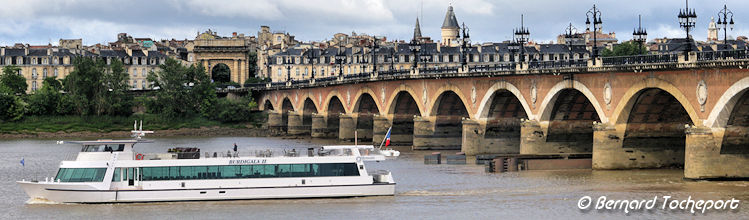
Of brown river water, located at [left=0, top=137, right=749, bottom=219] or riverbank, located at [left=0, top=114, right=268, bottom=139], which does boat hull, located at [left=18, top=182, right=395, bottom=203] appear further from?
riverbank, located at [left=0, top=114, right=268, bottom=139]

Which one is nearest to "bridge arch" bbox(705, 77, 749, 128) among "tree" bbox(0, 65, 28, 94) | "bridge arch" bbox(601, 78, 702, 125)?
"bridge arch" bbox(601, 78, 702, 125)

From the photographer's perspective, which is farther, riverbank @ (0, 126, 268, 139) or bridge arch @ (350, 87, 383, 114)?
riverbank @ (0, 126, 268, 139)

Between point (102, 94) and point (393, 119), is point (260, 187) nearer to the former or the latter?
point (393, 119)

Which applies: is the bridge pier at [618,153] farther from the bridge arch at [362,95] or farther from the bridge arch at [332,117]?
the bridge arch at [332,117]

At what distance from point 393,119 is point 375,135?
2.41 m

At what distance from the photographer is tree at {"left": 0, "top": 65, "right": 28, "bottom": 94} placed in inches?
5536

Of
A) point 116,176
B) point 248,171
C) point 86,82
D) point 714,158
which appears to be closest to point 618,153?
point 714,158

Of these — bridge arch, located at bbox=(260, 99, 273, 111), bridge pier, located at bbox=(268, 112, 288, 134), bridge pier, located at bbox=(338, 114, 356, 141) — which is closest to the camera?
bridge pier, located at bbox=(338, 114, 356, 141)

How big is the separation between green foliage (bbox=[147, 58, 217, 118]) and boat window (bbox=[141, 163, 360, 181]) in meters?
78.0

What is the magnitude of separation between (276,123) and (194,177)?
83380 millimetres

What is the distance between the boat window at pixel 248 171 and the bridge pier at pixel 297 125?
74410mm

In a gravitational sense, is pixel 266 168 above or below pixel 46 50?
below

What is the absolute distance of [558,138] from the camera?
7088 centimetres

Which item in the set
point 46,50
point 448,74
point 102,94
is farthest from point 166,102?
point 448,74
